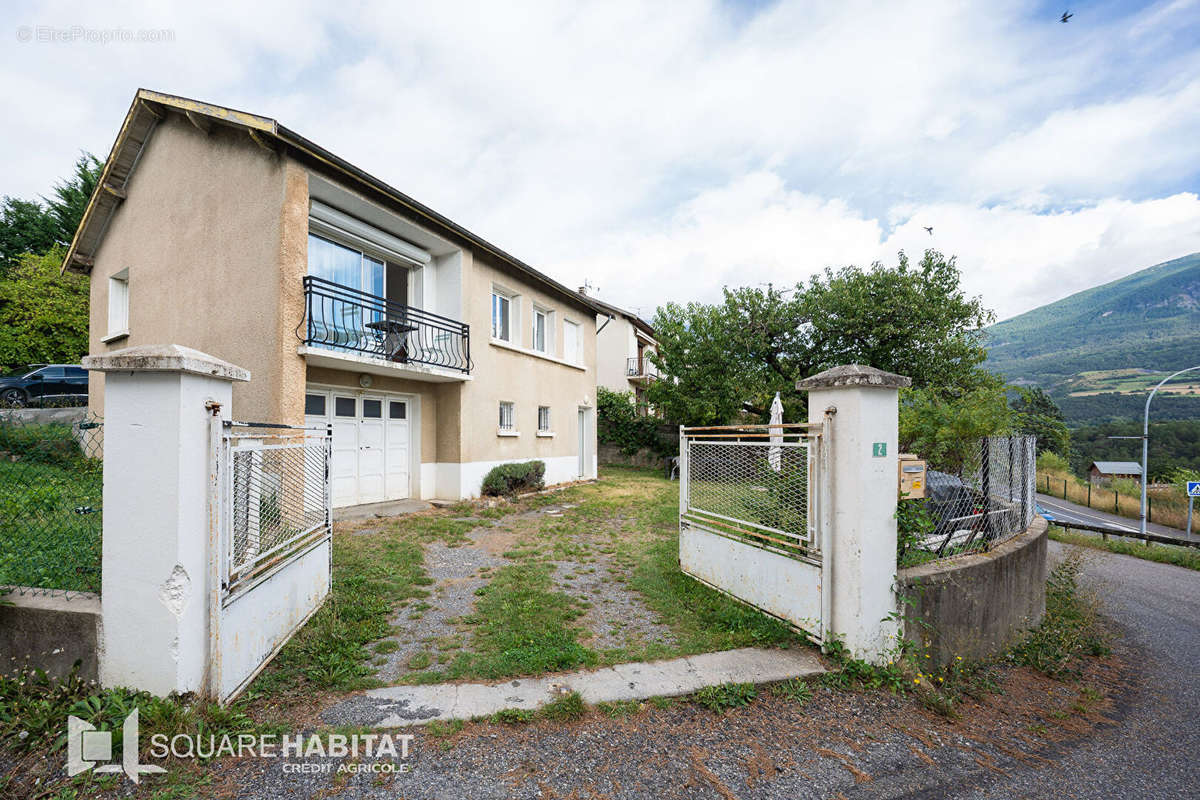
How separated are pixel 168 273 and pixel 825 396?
11239 millimetres

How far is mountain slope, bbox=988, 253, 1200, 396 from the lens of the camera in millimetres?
102625

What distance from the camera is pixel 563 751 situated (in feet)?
8.71

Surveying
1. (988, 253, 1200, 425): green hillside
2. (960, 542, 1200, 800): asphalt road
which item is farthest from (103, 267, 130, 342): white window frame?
(988, 253, 1200, 425): green hillside

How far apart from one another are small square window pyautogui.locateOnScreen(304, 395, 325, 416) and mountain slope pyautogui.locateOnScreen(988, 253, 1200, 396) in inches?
4175

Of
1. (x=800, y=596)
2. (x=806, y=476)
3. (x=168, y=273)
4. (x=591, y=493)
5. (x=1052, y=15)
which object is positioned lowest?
(x=591, y=493)

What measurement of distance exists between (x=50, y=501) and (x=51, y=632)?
187cm

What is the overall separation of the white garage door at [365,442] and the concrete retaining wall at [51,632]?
19.3 feet

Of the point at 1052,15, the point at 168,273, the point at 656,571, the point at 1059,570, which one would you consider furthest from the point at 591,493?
the point at 1052,15

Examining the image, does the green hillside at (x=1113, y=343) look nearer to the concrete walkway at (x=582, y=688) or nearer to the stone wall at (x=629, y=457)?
the stone wall at (x=629, y=457)

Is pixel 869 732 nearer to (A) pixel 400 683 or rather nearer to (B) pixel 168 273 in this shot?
(A) pixel 400 683

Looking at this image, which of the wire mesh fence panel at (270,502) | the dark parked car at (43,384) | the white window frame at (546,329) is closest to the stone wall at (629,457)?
the white window frame at (546,329)

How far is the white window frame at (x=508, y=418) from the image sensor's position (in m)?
12.0

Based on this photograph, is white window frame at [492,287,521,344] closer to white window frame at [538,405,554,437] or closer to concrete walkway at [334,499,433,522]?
white window frame at [538,405,554,437]

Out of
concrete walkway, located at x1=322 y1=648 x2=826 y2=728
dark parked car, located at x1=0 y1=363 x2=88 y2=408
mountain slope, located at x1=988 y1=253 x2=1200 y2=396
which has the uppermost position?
mountain slope, located at x1=988 y1=253 x2=1200 y2=396
